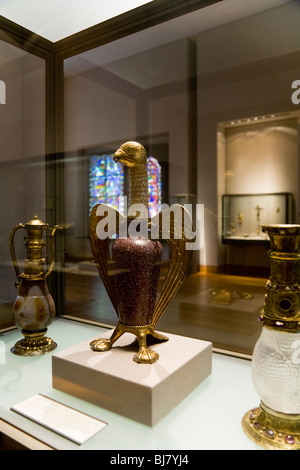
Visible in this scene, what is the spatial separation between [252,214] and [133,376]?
0.82m

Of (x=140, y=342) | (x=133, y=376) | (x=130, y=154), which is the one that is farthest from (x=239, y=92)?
(x=133, y=376)

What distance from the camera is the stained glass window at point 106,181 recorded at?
74.3 inches

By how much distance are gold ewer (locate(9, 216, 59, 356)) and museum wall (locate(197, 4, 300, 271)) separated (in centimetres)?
73

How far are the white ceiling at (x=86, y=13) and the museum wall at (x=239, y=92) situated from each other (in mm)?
41

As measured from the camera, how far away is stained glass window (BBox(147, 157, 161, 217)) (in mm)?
1736

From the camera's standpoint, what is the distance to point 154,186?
1.76 metres

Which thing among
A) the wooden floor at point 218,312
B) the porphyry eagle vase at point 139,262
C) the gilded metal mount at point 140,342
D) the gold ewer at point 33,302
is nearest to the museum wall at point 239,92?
the wooden floor at point 218,312

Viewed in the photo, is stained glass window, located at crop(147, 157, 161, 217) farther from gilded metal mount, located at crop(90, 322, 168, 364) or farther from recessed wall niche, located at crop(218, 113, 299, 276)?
gilded metal mount, located at crop(90, 322, 168, 364)

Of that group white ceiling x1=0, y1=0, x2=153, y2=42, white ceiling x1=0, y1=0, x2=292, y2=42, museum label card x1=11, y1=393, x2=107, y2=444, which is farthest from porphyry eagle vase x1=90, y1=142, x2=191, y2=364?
white ceiling x1=0, y1=0, x2=153, y2=42

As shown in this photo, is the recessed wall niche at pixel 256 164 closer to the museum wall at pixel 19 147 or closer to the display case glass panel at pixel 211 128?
the display case glass panel at pixel 211 128

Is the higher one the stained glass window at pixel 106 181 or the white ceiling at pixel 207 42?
the white ceiling at pixel 207 42

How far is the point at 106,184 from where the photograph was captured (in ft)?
6.41
